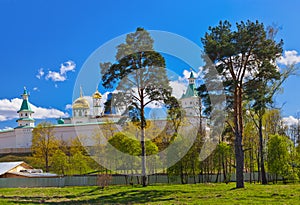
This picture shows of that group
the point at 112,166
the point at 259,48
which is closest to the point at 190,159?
the point at 112,166

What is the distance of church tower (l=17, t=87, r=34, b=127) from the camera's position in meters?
73.9

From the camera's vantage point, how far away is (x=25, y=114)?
7531 centimetres

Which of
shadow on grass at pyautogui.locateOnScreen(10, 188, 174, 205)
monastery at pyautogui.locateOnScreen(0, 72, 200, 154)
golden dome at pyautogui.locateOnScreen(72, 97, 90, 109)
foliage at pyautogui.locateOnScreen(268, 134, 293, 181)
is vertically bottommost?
shadow on grass at pyautogui.locateOnScreen(10, 188, 174, 205)

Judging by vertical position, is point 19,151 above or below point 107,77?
below

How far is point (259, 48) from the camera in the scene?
17.8 m

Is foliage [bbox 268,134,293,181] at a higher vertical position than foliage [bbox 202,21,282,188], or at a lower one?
lower

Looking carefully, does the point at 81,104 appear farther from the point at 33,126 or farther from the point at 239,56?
the point at 239,56

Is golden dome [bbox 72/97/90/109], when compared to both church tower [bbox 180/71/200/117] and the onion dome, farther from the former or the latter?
church tower [bbox 180/71/200/117]

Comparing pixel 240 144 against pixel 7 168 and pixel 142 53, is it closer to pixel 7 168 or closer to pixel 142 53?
pixel 142 53

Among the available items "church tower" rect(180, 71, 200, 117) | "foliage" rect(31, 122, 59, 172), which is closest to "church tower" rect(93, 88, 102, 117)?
"foliage" rect(31, 122, 59, 172)

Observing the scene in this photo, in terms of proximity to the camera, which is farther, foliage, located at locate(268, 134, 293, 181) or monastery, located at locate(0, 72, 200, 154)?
monastery, located at locate(0, 72, 200, 154)

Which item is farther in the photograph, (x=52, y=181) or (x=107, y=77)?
(x=52, y=181)

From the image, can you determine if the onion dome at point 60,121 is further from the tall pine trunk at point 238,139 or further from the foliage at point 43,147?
the tall pine trunk at point 238,139

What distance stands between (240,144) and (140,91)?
671 cm
